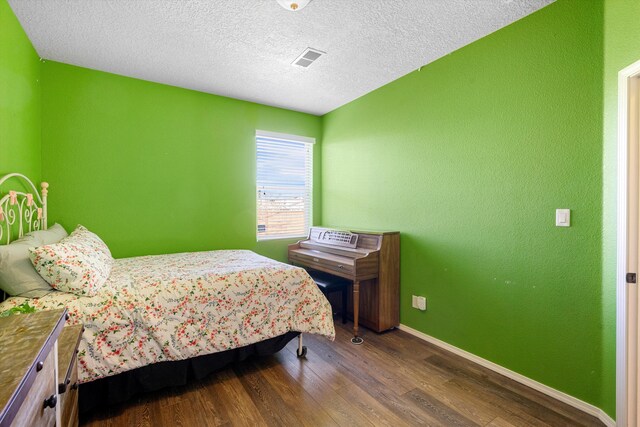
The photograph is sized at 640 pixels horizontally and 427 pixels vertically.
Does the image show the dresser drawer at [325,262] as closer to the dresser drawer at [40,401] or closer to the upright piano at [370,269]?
the upright piano at [370,269]

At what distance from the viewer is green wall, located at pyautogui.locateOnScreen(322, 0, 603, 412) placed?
1.84 m

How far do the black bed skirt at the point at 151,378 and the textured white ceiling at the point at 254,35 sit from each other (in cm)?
233

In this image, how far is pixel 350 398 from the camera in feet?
6.40

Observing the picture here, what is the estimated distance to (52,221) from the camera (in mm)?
2695

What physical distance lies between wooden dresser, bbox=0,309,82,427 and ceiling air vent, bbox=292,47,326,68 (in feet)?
7.71

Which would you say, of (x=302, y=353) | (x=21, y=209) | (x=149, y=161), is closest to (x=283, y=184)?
(x=149, y=161)

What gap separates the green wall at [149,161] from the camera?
2746 millimetres

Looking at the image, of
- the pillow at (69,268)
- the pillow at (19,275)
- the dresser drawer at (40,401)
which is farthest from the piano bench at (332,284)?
the dresser drawer at (40,401)

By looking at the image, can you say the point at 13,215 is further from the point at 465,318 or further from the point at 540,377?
the point at 540,377

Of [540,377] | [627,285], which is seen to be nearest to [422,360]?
[540,377]

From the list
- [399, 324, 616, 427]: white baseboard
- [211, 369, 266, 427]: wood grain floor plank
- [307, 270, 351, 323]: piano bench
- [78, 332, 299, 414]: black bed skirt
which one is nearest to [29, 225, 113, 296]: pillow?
[78, 332, 299, 414]: black bed skirt

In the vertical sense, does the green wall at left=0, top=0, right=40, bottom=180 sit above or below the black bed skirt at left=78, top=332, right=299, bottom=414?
above

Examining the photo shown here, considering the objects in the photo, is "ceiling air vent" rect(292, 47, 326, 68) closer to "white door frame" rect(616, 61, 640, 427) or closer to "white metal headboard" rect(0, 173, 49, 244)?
"white door frame" rect(616, 61, 640, 427)

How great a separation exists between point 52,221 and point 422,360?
3396 millimetres
